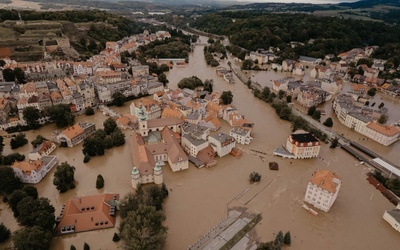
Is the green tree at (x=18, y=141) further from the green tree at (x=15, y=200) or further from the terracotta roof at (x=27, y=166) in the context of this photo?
the green tree at (x=15, y=200)

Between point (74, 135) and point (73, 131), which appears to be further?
point (73, 131)

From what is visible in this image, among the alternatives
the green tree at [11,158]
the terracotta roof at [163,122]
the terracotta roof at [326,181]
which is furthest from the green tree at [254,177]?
the green tree at [11,158]

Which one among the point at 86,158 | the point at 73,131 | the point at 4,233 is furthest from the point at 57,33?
the point at 4,233

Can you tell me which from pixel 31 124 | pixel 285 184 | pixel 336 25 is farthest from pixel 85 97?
pixel 336 25

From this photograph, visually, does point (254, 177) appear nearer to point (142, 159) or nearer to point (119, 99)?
Result: point (142, 159)

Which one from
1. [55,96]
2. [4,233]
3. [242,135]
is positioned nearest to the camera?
[4,233]

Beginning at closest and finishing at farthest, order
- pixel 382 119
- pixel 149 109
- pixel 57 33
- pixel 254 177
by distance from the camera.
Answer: pixel 254 177
pixel 149 109
pixel 382 119
pixel 57 33

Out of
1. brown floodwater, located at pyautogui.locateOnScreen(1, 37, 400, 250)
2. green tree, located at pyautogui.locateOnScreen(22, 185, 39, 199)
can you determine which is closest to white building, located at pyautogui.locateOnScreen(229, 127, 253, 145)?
brown floodwater, located at pyautogui.locateOnScreen(1, 37, 400, 250)

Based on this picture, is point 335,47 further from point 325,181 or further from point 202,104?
point 325,181
